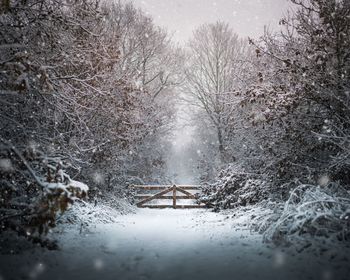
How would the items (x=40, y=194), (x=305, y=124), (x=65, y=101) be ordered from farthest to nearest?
(x=305, y=124) < (x=65, y=101) < (x=40, y=194)

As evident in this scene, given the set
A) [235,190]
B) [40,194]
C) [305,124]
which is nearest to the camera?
[40,194]

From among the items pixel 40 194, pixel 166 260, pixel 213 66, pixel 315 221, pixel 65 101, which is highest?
pixel 213 66

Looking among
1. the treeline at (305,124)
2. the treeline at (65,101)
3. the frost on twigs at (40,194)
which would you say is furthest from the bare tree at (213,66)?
the frost on twigs at (40,194)

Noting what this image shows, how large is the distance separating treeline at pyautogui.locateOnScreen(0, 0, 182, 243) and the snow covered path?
2.19ft

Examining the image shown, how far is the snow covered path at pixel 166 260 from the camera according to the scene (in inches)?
197

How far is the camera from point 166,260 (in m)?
5.79

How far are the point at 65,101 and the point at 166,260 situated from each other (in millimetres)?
4017

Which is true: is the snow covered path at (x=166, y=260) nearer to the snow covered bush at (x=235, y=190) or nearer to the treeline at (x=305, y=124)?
the treeline at (x=305, y=124)

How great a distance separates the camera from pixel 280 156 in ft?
32.9

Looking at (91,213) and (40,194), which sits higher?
(40,194)

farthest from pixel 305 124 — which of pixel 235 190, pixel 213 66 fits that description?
pixel 213 66

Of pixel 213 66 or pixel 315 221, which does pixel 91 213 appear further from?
pixel 213 66

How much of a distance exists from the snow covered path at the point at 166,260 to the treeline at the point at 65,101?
67cm

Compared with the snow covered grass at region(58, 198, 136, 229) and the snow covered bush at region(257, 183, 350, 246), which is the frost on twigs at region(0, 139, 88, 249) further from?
→ the snow covered bush at region(257, 183, 350, 246)
